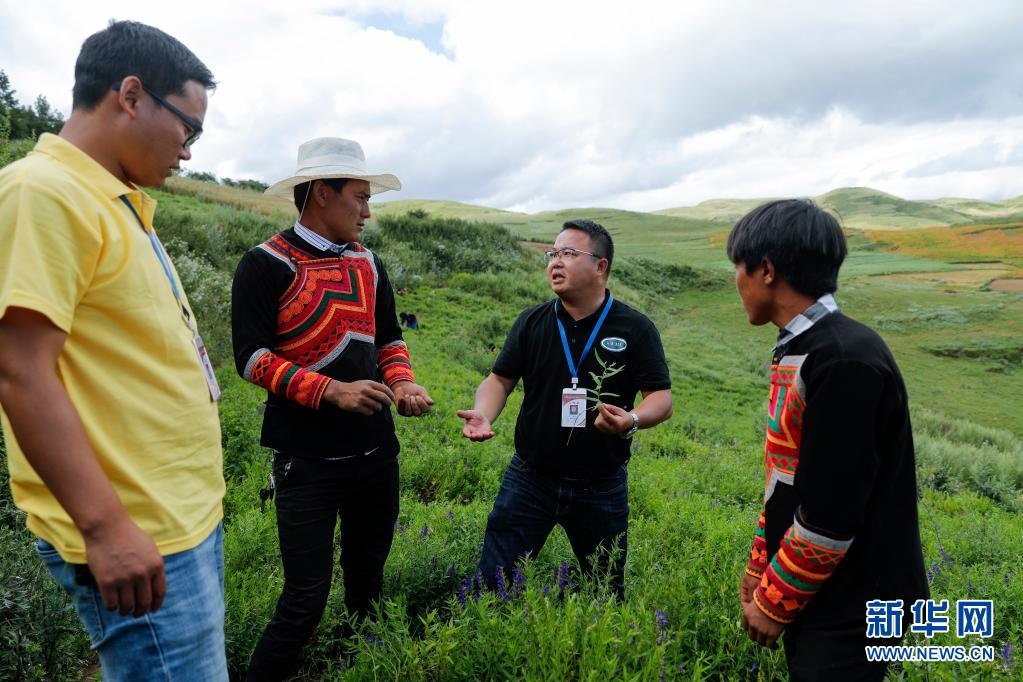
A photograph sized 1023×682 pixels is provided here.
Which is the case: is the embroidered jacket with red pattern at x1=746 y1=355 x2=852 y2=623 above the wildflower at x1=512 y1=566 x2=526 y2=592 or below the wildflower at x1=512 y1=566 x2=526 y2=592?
above

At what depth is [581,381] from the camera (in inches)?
130

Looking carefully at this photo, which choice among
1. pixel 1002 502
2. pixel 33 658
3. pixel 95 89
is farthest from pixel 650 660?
pixel 1002 502

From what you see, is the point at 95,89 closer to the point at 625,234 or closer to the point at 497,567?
the point at 497,567

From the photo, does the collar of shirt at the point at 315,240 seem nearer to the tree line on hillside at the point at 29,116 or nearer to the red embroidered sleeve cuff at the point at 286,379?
the red embroidered sleeve cuff at the point at 286,379

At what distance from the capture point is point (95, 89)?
1636 millimetres

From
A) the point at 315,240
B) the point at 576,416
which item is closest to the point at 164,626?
the point at 315,240

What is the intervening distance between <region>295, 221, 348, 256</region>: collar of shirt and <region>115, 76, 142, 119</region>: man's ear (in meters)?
1.13

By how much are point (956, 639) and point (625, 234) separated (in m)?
86.2

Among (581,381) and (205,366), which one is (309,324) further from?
(581,381)

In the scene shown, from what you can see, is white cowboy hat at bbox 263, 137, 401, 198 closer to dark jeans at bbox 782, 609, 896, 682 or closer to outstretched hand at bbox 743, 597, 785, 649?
outstretched hand at bbox 743, 597, 785, 649

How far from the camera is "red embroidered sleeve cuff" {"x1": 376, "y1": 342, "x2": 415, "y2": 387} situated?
316 cm

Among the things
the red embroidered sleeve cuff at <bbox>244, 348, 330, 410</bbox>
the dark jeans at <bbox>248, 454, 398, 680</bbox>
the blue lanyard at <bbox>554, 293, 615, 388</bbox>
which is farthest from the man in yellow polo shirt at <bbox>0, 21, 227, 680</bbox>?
the blue lanyard at <bbox>554, 293, 615, 388</bbox>

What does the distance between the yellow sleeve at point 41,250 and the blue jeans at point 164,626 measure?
2.13ft

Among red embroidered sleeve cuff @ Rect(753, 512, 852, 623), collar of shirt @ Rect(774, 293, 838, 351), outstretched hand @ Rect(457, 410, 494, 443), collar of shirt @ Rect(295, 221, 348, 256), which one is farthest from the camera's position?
outstretched hand @ Rect(457, 410, 494, 443)
